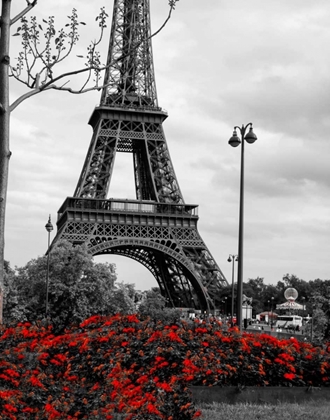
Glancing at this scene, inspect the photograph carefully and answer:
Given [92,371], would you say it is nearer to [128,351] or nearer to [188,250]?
[128,351]

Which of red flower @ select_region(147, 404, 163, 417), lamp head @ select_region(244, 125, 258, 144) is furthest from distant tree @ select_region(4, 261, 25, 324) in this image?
red flower @ select_region(147, 404, 163, 417)

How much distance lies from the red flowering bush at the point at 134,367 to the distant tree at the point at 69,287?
4149 centimetres

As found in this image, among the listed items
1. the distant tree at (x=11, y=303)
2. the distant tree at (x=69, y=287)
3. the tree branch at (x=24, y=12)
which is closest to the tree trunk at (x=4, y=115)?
the tree branch at (x=24, y=12)

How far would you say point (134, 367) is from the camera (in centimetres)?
1362

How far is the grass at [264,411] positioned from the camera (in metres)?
11.2

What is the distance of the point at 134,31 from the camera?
78.9 m

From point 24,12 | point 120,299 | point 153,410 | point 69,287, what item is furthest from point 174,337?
point 120,299

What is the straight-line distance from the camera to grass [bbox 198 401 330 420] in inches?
442

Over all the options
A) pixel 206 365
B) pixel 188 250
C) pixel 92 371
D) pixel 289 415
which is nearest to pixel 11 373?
pixel 92 371

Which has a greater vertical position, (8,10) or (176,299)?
(8,10)

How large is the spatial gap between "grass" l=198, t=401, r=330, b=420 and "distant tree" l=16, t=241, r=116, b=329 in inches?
1770

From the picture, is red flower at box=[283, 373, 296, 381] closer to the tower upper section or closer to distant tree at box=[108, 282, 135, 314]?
distant tree at box=[108, 282, 135, 314]

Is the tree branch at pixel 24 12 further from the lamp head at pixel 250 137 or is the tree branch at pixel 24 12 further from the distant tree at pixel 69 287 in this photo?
the distant tree at pixel 69 287

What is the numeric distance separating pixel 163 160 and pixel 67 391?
222 feet
